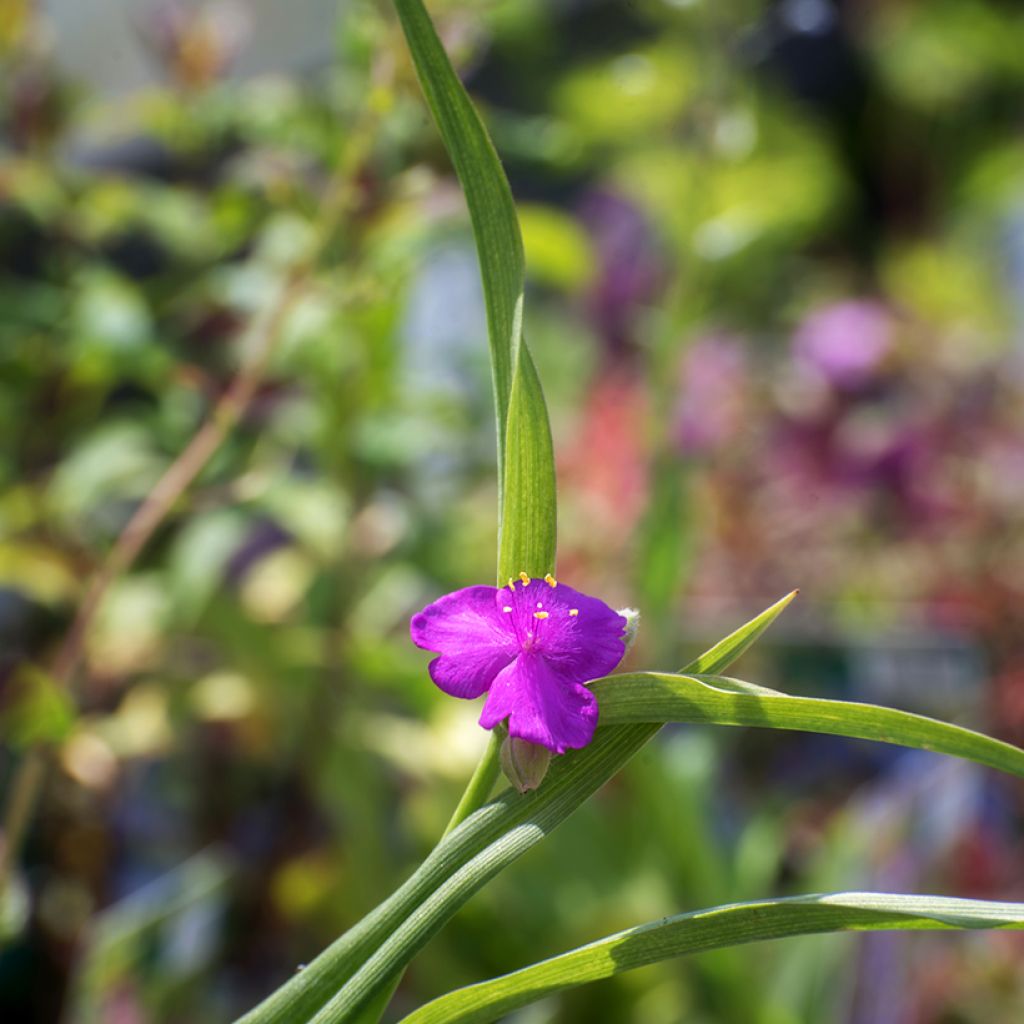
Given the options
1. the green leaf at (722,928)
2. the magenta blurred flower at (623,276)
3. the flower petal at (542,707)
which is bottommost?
the green leaf at (722,928)

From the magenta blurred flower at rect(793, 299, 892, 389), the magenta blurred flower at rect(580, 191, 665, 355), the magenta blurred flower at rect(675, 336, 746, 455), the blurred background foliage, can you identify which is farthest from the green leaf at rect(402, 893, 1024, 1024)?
the magenta blurred flower at rect(580, 191, 665, 355)

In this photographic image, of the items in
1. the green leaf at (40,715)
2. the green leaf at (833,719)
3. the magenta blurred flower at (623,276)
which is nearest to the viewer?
the green leaf at (833,719)

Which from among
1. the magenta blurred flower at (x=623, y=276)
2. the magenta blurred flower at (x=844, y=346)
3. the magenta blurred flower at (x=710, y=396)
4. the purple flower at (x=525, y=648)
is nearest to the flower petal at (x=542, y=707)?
the purple flower at (x=525, y=648)

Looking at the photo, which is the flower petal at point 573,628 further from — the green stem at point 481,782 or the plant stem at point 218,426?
the plant stem at point 218,426

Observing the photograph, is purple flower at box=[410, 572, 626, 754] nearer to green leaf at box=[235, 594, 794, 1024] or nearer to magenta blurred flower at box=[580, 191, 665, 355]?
green leaf at box=[235, 594, 794, 1024]

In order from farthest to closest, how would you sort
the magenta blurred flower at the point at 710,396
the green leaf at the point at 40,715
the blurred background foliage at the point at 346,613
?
1. the magenta blurred flower at the point at 710,396
2. the blurred background foliage at the point at 346,613
3. the green leaf at the point at 40,715

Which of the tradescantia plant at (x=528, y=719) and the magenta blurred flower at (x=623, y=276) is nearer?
the tradescantia plant at (x=528, y=719)

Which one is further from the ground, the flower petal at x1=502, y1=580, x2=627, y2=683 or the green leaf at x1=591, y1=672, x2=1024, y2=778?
the flower petal at x1=502, y1=580, x2=627, y2=683

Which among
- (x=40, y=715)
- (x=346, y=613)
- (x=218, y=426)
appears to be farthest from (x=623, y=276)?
(x=40, y=715)

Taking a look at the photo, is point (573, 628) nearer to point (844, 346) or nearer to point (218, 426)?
point (218, 426)
